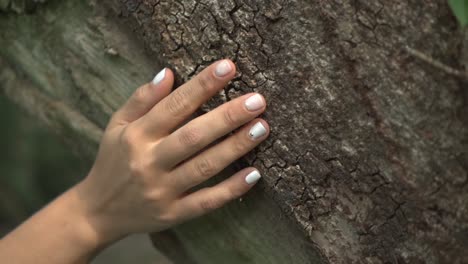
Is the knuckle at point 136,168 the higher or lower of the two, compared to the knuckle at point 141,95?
lower

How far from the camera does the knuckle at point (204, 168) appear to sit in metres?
1.34

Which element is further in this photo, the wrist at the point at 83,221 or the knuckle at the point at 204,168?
the wrist at the point at 83,221

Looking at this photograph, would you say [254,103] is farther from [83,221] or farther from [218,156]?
[83,221]

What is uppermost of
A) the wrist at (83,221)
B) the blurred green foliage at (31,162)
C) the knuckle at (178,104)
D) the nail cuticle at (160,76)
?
the nail cuticle at (160,76)

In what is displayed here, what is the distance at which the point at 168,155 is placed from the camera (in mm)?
1330

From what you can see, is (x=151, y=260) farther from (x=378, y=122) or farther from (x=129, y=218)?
(x=378, y=122)

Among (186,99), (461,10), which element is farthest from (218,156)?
(461,10)

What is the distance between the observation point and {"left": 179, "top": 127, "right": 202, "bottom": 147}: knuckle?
1.30 meters

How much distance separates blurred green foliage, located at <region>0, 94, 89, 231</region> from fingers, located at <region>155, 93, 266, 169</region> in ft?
10.6

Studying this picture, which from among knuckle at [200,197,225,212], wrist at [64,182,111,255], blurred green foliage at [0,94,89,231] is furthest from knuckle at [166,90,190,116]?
blurred green foliage at [0,94,89,231]

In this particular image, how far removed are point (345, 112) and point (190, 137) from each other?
0.34 m

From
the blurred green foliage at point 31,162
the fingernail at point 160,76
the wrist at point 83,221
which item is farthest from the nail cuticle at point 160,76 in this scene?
the blurred green foliage at point 31,162

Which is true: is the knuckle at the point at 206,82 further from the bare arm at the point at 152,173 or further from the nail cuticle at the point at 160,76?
the nail cuticle at the point at 160,76

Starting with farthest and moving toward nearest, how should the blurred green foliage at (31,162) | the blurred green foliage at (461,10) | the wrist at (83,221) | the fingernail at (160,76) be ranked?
1. the blurred green foliage at (31,162)
2. the wrist at (83,221)
3. the fingernail at (160,76)
4. the blurred green foliage at (461,10)
